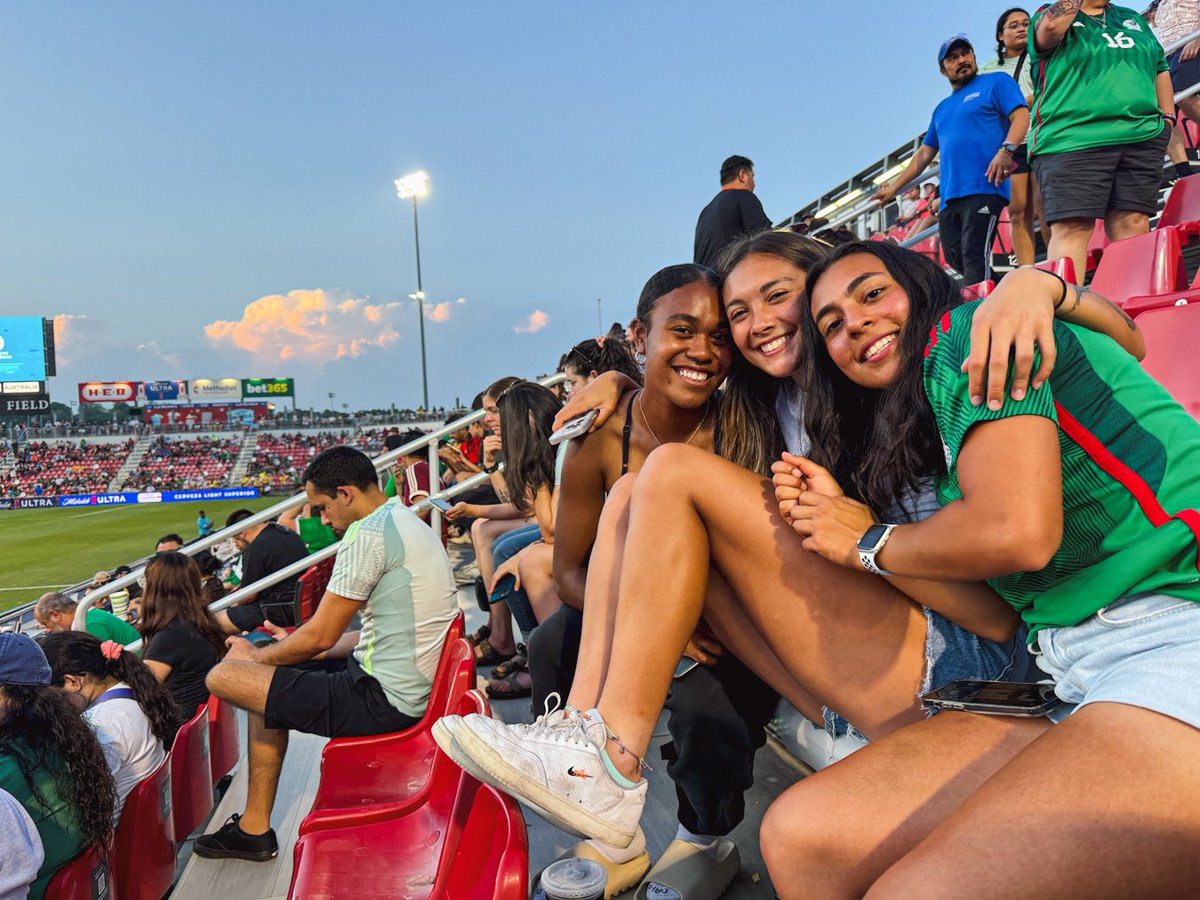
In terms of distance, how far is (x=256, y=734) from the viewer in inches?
118

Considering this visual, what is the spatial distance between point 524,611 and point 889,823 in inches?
94.1

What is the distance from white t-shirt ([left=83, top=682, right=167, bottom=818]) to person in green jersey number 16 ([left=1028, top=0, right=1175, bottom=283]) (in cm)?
402

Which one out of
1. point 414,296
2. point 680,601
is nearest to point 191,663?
point 680,601

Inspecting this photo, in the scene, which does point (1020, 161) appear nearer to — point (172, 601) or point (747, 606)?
point (747, 606)

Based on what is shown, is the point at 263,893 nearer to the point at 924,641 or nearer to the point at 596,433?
the point at 596,433

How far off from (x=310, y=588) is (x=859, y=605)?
503cm

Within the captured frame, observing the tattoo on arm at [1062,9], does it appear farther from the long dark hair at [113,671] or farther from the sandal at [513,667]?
the long dark hair at [113,671]

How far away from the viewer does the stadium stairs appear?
154 feet

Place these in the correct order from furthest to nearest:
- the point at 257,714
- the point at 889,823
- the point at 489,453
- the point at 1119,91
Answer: the point at 489,453, the point at 1119,91, the point at 257,714, the point at 889,823

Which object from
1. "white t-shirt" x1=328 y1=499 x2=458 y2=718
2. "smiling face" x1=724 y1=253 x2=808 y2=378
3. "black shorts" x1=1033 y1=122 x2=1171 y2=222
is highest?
"black shorts" x1=1033 y1=122 x2=1171 y2=222

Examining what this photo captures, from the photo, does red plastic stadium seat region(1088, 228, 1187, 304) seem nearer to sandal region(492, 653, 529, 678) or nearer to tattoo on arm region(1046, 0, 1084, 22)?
tattoo on arm region(1046, 0, 1084, 22)

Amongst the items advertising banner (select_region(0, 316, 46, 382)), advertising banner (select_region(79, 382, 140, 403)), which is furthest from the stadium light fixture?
advertising banner (select_region(79, 382, 140, 403))

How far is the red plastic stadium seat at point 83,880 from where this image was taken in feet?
7.26

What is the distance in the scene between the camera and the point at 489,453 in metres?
5.50
